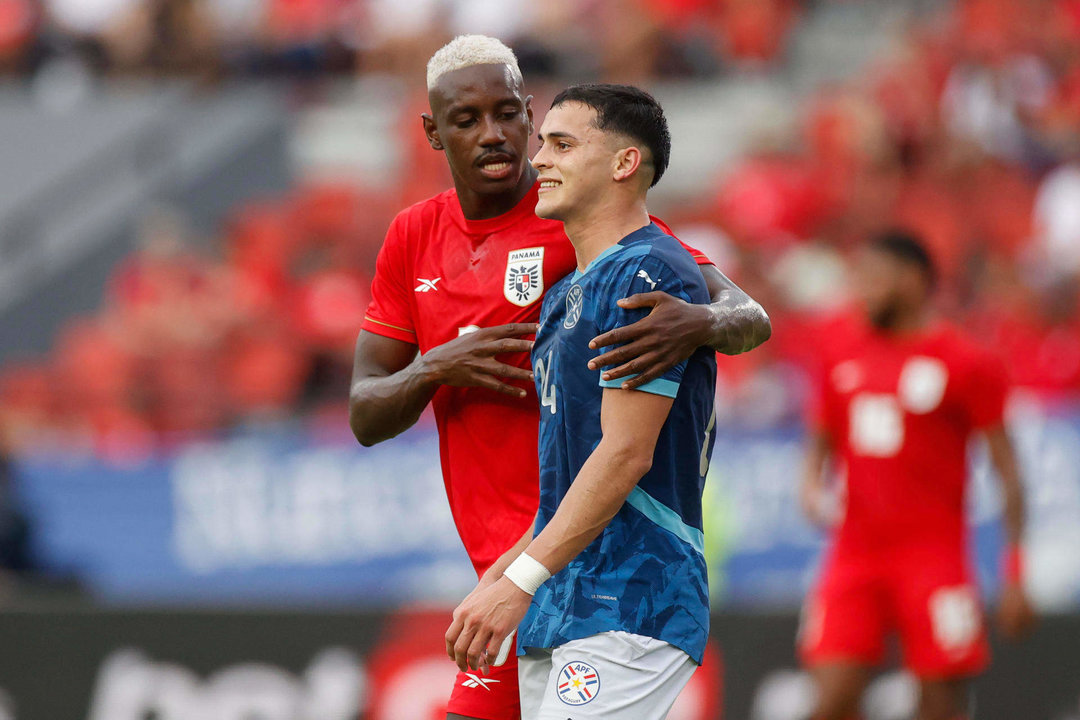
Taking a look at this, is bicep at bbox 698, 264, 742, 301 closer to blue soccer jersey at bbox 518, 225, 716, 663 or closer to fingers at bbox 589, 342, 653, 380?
blue soccer jersey at bbox 518, 225, 716, 663

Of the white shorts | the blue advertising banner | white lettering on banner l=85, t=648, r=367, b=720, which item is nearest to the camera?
the white shorts

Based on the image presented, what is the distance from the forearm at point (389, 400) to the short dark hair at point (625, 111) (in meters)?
0.86

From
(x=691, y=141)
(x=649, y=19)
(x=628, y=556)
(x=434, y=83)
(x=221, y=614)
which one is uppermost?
(x=649, y=19)

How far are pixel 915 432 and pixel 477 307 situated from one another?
3396 mm

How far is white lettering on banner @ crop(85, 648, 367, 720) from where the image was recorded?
766cm

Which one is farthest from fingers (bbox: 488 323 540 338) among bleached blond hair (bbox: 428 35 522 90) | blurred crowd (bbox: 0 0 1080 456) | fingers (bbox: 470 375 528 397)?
blurred crowd (bbox: 0 0 1080 456)

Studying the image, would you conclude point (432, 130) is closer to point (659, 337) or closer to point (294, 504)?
point (659, 337)

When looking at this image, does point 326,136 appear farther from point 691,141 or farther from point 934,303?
point 934,303

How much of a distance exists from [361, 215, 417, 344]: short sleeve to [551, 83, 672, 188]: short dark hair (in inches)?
32.3

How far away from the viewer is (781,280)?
1215 cm

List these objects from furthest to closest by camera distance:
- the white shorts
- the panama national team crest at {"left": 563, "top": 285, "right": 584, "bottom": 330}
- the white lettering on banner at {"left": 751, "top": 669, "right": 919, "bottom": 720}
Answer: the white lettering on banner at {"left": 751, "top": 669, "right": 919, "bottom": 720} → the panama national team crest at {"left": 563, "top": 285, "right": 584, "bottom": 330} → the white shorts

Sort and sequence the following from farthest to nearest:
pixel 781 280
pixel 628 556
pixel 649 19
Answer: pixel 649 19
pixel 781 280
pixel 628 556

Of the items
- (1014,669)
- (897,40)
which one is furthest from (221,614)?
(897,40)

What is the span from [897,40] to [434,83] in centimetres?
1188
